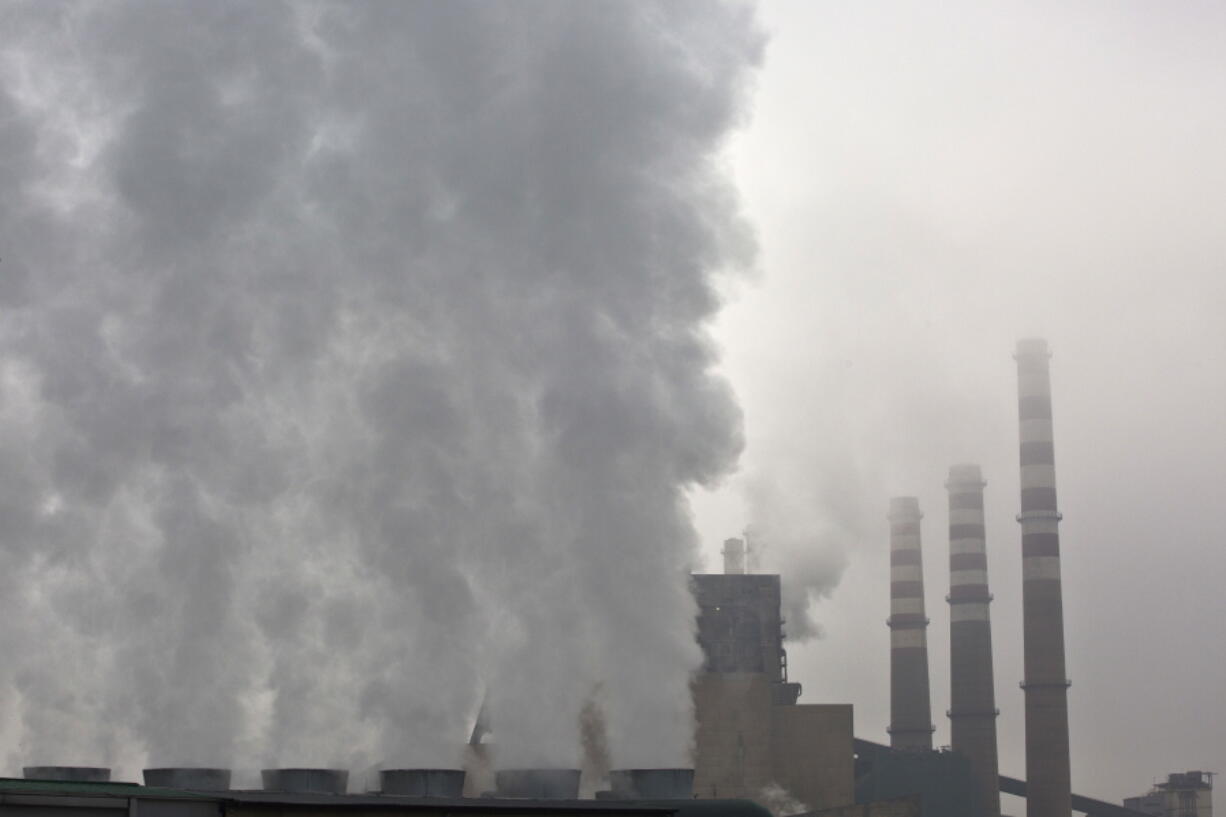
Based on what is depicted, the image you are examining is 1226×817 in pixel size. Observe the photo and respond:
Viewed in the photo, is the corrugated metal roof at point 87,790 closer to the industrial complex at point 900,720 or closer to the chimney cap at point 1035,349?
the industrial complex at point 900,720

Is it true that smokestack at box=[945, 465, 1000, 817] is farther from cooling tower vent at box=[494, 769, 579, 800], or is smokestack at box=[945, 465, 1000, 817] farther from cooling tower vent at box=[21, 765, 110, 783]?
cooling tower vent at box=[21, 765, 110, 783]

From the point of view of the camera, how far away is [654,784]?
81.7ft

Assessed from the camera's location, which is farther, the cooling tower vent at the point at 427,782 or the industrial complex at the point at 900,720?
the industrial complex at the point at 900,720

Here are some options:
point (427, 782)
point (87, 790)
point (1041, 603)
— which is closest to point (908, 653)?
point (1041, 603)

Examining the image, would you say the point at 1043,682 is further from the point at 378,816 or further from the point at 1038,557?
the point at 378,816

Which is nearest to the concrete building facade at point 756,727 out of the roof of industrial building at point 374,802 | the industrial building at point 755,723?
the industrial building at point 755,723

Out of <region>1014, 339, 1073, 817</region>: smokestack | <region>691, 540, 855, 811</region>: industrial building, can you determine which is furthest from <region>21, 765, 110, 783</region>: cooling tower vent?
<region>1014, 339, 1073, 817</region>: smokestack

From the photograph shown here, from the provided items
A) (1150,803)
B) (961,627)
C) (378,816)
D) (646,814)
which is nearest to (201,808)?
(378,816)

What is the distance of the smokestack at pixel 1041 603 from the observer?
208 feet

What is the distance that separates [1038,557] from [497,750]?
1626 inches

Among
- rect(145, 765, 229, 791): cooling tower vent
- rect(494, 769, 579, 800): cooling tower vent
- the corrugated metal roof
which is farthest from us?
rect(494, 769, 579, 800): cooling tower vent

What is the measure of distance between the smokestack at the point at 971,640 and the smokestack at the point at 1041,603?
433 centimetres

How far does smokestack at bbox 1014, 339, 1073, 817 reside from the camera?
63.3 meters

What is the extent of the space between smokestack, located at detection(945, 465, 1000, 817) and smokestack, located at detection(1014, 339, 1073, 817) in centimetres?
433
